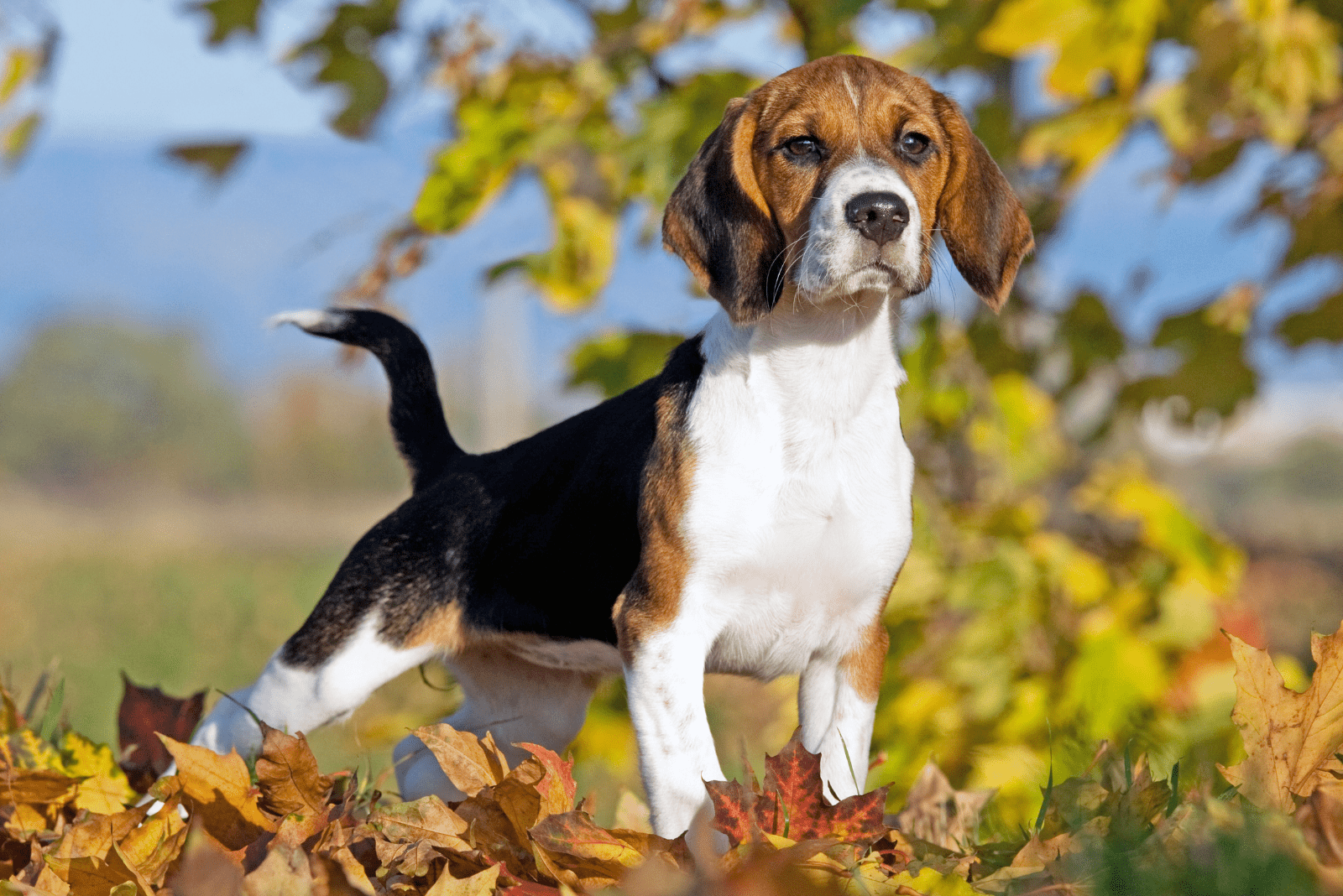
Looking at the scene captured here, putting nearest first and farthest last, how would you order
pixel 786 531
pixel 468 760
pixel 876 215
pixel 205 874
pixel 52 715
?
pixel 205 874 < pixel 468 760 < pixel 876 215 < pixel 786 531 < pixel 52 715

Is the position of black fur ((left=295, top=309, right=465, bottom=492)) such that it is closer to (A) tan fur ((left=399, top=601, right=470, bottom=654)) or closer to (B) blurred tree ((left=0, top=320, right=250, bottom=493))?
(A) tan fur ((left=399, top=601, right=470, bottom=654))

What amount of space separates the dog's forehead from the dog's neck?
0.32 metres

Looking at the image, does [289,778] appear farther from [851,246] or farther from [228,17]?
[228,17]

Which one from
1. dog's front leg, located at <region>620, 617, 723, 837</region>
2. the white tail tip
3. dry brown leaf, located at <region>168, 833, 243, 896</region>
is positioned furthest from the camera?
the white tail tip

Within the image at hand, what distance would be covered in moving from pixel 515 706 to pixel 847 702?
97 centimetres

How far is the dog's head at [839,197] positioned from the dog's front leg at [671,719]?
1.98 ft

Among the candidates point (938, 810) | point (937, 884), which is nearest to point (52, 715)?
point (938, 810)

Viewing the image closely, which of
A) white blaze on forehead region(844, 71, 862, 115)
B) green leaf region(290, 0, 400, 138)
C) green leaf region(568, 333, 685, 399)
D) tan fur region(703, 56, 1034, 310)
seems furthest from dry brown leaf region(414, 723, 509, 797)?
green leaf region(290, 0, 400, 138)

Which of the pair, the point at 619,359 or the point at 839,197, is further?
the point at 619,359

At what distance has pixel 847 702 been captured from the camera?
2.48 metres

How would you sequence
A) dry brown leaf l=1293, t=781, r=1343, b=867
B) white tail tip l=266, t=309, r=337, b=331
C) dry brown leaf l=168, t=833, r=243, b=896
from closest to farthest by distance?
dry brown leaf l=168, t=833, r=243, b=896, dry brown leaf l=1293, t=781, r=1343, b=867, white tail tip l=266, t=309, r=337, b=331

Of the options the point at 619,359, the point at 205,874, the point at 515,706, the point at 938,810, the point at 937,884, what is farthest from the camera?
the point at 619,359

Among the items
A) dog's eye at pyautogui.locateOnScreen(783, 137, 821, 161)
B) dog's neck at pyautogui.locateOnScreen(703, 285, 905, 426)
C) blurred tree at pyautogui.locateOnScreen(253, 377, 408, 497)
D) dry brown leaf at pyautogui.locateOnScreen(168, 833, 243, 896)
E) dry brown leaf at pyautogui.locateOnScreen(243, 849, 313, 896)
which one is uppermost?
dog's eye at pyautogui.locateOnScreen(783, 137, 821, 161)

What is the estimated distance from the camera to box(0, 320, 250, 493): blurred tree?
33469mm
